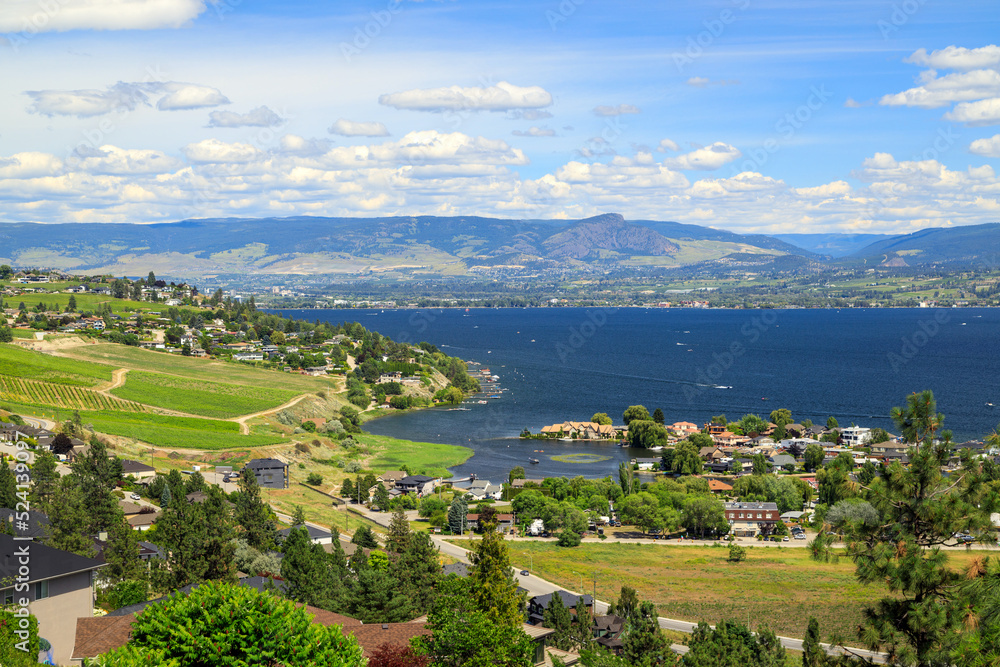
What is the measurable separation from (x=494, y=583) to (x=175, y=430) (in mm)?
51983

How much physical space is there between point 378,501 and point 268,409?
33089mm

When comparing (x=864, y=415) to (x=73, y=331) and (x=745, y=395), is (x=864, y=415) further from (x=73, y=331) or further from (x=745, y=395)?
(x=73, y=331)

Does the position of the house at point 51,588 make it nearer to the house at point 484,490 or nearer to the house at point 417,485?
the house at point 417,485

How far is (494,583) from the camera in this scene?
28578 millimetres

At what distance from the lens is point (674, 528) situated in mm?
57188

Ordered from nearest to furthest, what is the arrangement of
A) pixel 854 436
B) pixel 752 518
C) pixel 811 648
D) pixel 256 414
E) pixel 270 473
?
pixel 811 648 → pixel 752 518 → pixel 270 473 → pixel 854 436 → pixel 256 414


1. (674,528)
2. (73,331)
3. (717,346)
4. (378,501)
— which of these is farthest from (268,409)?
(717,346)

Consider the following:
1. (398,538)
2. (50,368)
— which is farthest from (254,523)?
(50,368)

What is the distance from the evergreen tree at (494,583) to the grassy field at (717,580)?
11586 mm

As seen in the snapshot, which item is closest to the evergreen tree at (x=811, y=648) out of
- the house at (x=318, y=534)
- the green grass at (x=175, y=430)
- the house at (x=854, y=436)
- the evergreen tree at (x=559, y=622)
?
the evergreen tree at (x=559, y=622)

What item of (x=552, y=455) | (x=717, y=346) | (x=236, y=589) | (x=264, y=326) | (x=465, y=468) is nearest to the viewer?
(x=236, y=589)

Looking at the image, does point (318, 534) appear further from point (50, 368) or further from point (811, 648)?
point (50, 368)

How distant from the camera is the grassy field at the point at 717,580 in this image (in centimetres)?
3812

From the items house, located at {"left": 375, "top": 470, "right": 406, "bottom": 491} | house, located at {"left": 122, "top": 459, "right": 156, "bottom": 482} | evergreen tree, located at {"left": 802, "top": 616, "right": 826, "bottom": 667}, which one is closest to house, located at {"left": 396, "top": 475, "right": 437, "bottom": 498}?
house, located at {"left": 375, "top": 470, "right": 406, "bottom": 491}
